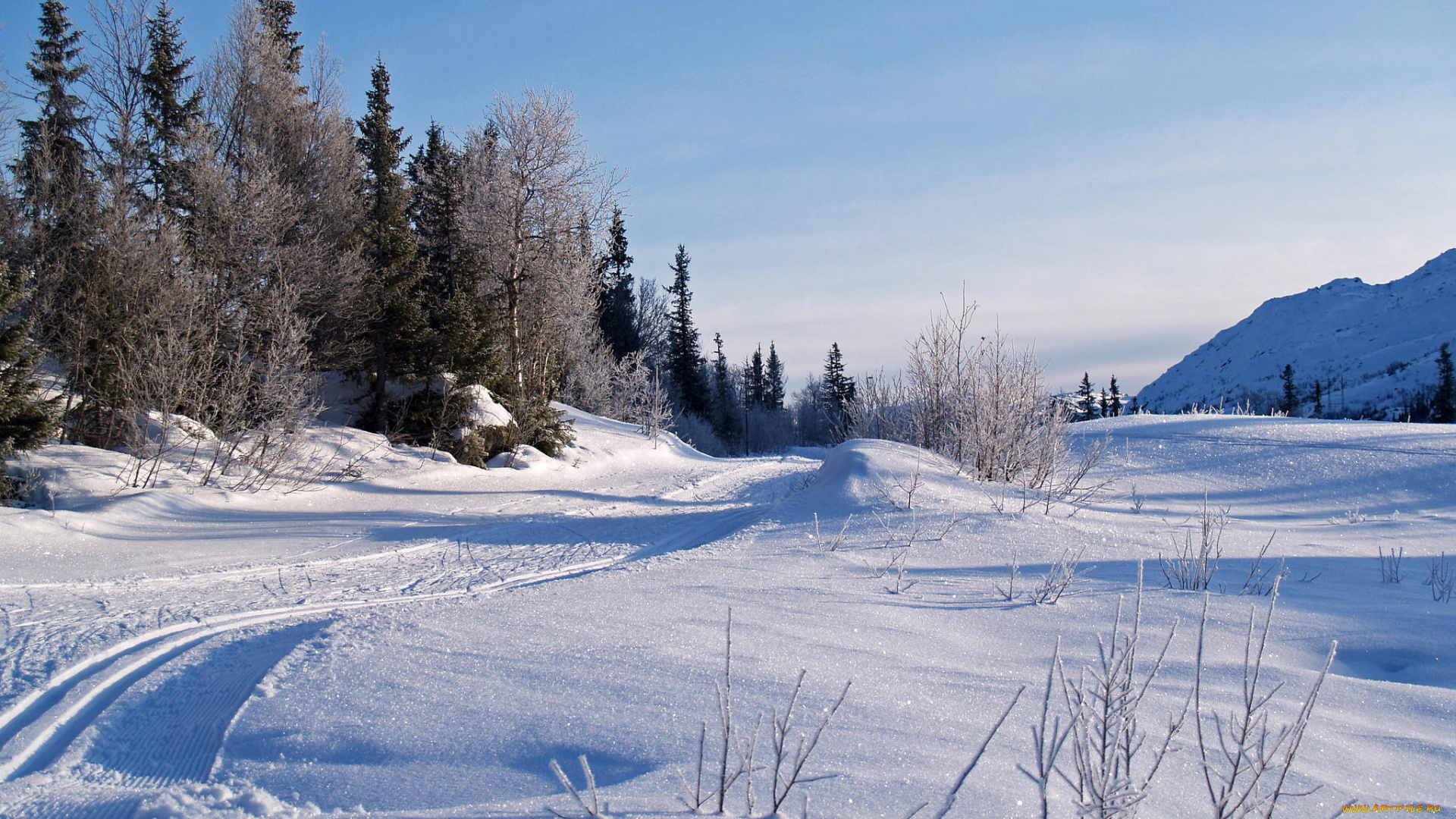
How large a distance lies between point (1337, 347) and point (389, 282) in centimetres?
15890

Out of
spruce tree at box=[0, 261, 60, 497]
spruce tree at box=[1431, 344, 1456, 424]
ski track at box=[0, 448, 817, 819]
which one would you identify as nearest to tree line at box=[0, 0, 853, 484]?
spruce tree at box=[0, 261, 60, 497]

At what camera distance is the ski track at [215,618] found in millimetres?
2904

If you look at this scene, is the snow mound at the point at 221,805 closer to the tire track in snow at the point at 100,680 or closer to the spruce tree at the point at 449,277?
the tire track in snow at the point at 100,680

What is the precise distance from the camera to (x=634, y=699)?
9.53 feet

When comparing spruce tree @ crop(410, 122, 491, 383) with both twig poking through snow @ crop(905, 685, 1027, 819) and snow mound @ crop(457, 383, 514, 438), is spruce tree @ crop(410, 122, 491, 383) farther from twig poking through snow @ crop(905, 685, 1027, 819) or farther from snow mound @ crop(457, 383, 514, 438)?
twig poking through snow @ crop(905, 685, 1027, 819)

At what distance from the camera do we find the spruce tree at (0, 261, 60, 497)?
906 cm

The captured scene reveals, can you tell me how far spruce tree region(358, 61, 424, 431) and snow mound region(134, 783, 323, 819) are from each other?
54.6 ft

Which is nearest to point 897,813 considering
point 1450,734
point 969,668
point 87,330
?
point 969,668

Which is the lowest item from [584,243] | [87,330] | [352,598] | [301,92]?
[352,598]

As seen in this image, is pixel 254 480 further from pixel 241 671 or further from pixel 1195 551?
pixel 1195 551

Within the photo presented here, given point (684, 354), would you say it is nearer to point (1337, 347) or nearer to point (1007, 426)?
point (1007, 426)

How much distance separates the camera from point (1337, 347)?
416 feet

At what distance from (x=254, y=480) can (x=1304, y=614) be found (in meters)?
14.0

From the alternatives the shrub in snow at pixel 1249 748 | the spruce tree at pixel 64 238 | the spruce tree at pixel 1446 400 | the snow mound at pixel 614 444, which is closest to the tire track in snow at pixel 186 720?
the shrub in snow at pixel 1249 748
